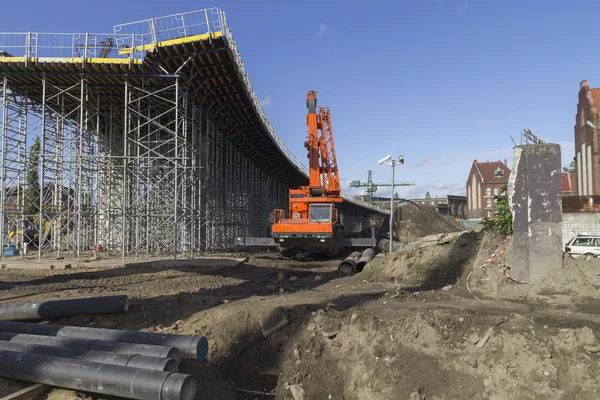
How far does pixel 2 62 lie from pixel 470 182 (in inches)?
2950

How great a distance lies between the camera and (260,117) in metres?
30.8

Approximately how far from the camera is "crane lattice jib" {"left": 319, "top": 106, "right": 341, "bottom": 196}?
85.6 feet

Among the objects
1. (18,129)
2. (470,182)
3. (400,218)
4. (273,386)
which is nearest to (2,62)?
(18,129)

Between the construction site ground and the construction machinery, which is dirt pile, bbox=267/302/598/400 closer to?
the construction site ground

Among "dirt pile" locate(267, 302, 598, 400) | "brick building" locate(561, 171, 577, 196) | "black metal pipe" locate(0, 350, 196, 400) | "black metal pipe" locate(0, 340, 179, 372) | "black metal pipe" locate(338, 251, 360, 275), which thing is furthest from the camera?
"brick building" locate(561, 171, 577, 196)

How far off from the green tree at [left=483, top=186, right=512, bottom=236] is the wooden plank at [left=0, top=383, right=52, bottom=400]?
29.9ft

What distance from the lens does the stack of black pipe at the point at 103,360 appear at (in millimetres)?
4918

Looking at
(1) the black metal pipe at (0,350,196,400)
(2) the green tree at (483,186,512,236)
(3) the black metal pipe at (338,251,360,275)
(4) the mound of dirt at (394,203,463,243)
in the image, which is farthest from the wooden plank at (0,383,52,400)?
(4) the mound of dirt at (394,203,463,243)

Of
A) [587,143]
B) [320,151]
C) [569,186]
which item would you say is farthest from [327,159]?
[569,186]

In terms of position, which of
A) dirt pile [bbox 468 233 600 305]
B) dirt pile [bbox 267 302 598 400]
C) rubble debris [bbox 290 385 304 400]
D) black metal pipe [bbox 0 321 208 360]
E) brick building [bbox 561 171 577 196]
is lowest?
rubble debris [bbox 290 385 304 400]

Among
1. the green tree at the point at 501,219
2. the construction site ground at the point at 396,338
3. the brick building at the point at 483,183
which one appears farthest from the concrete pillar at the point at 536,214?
the brick building at the point at 483,183

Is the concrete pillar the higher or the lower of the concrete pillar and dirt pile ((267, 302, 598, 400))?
the higher

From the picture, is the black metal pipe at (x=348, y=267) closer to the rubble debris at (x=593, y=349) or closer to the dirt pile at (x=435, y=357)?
the dirt pile at (x=435, y=357)

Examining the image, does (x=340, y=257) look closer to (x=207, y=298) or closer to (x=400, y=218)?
(x=207, y=298)
